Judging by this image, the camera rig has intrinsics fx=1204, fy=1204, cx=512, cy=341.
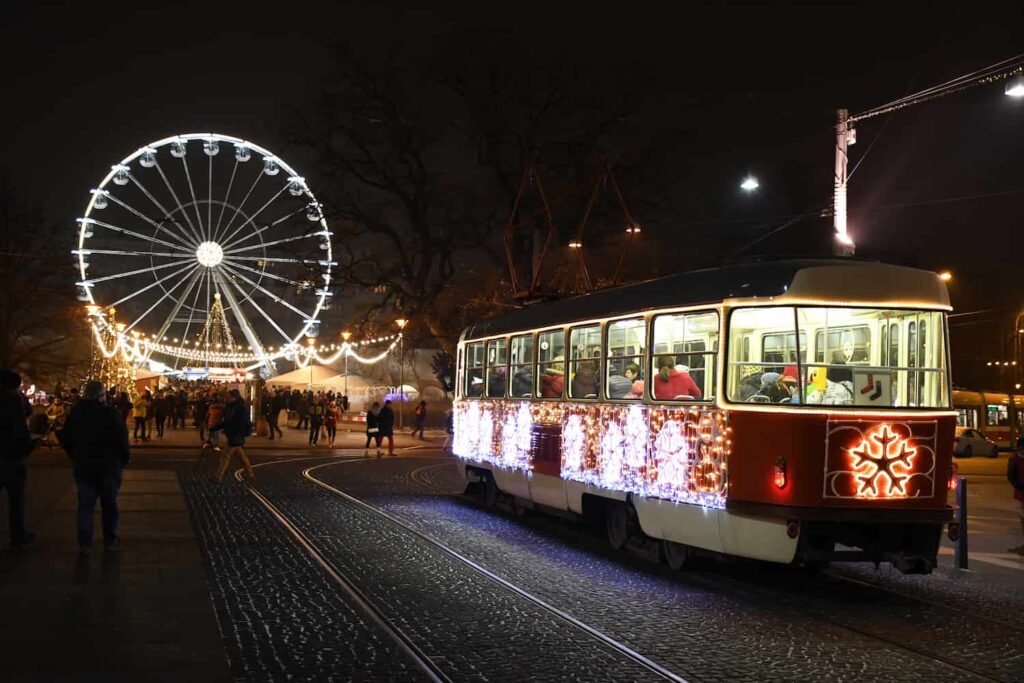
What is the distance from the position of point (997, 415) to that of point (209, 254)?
4057 centimetres

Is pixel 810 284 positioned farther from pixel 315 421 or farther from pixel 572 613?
pixel 315 421

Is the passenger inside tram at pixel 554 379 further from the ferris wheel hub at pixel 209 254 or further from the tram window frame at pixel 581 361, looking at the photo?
the ferris wheel hub at pixel 209 254

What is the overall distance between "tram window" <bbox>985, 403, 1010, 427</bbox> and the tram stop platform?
52.9 meters

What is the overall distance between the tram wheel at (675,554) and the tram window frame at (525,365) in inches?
167

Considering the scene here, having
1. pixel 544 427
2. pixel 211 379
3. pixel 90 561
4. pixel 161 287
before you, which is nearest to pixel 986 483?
pixel 544 427

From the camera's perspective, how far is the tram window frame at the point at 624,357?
12984 mm

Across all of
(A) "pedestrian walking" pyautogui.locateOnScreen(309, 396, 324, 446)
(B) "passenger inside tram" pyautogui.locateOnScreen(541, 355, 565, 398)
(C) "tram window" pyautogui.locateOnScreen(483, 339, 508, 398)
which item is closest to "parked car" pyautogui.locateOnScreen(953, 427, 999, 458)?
(A) "pedestrian walking" pyautogui.locateOnScreen(309, 396, 324, 446)

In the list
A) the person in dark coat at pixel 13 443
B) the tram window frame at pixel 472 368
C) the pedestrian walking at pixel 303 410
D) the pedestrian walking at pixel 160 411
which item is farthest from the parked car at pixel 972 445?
the person in dark coat at pixel 13 443

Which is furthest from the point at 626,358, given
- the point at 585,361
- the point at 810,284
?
the point at 810,284

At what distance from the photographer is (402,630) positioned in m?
9.20

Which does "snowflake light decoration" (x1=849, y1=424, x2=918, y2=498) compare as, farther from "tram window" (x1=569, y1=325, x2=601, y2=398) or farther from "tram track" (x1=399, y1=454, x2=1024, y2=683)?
"tram window" (x1=569, y1=325, x2=601, y2=398)

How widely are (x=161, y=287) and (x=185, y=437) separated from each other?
5.86 meters

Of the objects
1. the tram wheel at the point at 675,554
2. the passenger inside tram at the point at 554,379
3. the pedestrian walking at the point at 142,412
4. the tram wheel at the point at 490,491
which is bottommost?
the tram wheel at the point at 675,554

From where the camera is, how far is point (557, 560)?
13.4 m
